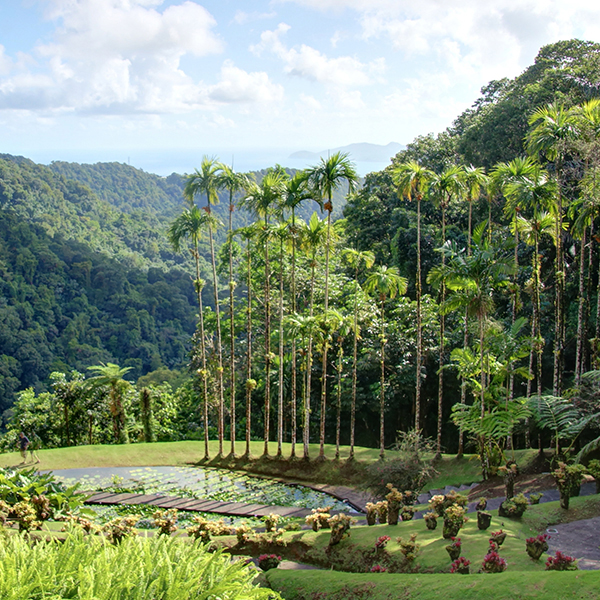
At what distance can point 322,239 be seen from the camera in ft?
63.1

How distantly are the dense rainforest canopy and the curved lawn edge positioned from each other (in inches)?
280

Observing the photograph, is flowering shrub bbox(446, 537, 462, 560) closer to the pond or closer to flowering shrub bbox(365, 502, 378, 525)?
flowering shrub bbox(365, 502, 378, 525)

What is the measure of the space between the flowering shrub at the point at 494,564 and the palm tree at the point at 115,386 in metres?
18.0

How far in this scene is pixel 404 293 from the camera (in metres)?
22.8

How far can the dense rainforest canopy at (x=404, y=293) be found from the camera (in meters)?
15.7

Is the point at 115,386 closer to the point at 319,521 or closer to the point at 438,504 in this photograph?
the point at 319,521

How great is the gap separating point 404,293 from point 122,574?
1821 centimetres

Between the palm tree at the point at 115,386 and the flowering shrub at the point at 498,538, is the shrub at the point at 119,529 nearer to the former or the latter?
the flowering shrub at the point at 498,538

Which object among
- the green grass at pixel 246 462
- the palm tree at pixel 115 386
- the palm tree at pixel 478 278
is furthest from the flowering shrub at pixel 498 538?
the palm tree at pixel 115 386

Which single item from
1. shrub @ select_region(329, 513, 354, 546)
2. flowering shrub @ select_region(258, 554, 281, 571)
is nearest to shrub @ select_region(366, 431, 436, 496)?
shrub @ select_region(329, 513, 354, 546)


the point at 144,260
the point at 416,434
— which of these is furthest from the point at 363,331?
the point at 144,260

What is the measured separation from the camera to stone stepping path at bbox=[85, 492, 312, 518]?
1541 centimetres

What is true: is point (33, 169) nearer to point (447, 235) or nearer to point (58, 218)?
point (58, 218)

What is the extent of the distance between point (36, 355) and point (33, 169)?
193 ft
